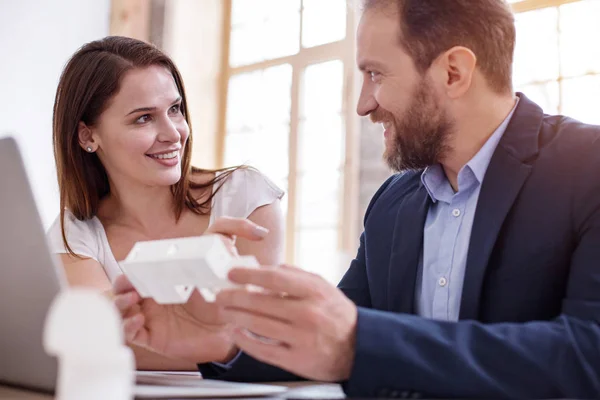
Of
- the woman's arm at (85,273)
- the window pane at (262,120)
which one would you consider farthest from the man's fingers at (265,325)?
the window pane at (262,120)

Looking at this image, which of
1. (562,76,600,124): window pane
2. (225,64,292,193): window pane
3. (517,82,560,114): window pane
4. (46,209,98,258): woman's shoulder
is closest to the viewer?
(46,209,98,258): woman's shoulder

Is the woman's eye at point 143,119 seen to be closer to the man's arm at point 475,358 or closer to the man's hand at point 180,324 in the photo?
→ the man's hand at point 180,324

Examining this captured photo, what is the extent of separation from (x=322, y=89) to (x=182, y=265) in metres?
4.32

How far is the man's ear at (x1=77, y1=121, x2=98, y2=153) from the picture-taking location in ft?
7.09

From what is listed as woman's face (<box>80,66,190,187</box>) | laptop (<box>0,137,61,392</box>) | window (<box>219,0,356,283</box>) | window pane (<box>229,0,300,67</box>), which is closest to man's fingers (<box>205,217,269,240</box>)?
laptop (<box>0,137,61,392</box>)

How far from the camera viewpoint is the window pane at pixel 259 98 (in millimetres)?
5215

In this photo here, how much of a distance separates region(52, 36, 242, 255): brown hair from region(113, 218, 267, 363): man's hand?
1.01 meters

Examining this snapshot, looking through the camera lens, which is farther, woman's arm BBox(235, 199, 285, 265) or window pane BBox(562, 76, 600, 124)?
window pane BBox(562, 76, 600, 124)

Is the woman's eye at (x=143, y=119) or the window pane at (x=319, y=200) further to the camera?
the window pane at (x=319, y=200)

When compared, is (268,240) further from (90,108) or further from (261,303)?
(261,303)

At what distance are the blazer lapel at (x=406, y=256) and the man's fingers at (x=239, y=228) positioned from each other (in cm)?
40

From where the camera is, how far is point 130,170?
6.86 feet

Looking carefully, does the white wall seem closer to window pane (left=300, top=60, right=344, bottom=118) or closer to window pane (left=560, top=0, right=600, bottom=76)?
window pane (left=300, top=60, right=344, bottom=118)

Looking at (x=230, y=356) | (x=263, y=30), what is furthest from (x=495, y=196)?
(x=263, y=30)
